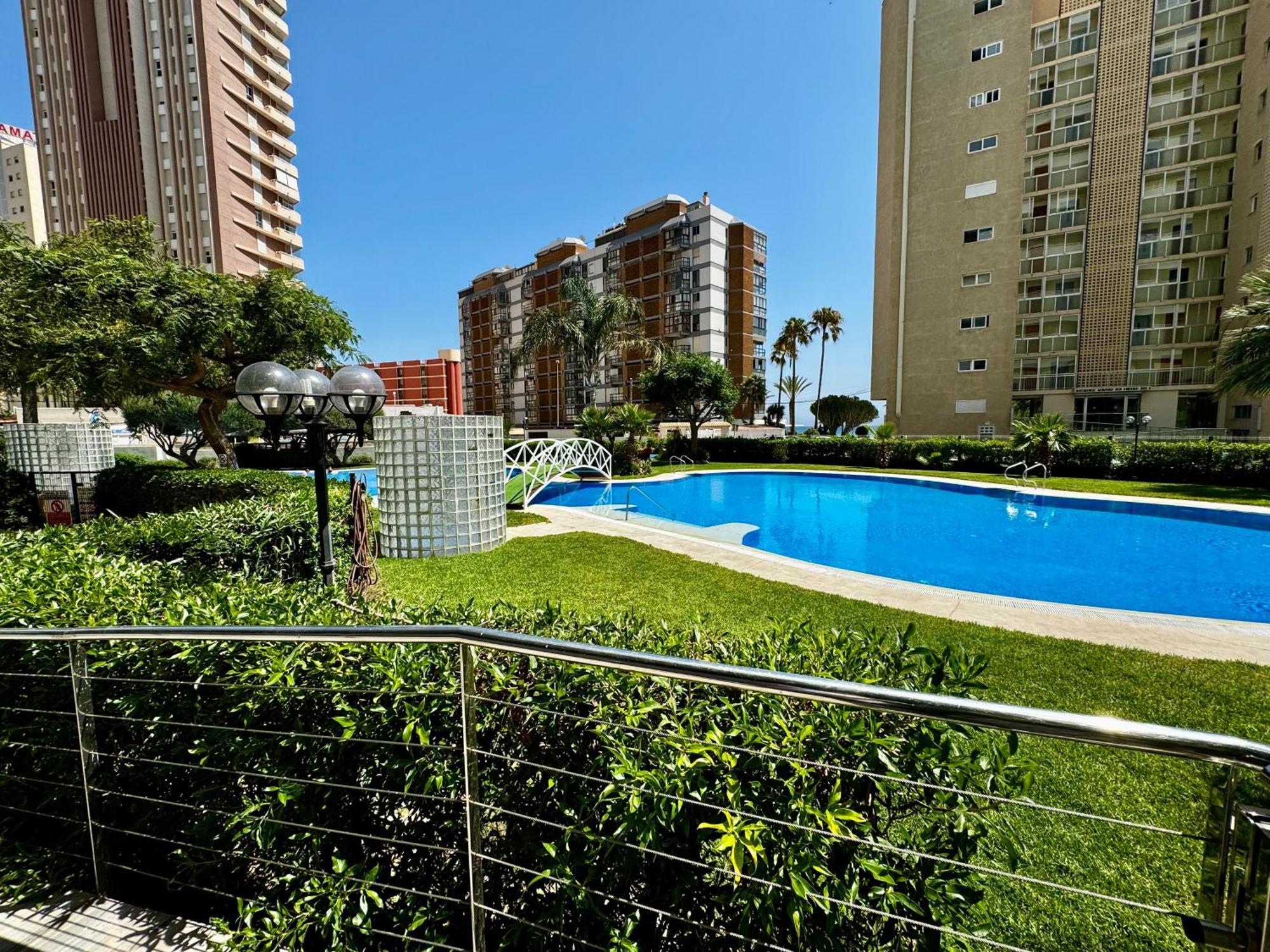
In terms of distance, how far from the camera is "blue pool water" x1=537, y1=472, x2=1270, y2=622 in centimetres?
856

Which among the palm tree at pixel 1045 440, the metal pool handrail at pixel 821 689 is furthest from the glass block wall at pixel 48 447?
the palm tree at pixel 1045 440

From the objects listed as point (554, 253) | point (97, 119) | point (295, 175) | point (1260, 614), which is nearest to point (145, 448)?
point (295, 175)

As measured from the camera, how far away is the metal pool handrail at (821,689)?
0.98 m

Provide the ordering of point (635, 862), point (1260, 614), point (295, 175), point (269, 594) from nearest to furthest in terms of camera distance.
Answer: point (635, 862) < point (269, 594) < point (1260, 614) < point (295, 175)

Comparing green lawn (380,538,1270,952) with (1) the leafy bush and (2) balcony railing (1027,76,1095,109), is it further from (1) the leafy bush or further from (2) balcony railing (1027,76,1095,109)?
(2) balcony railing (1027,76,1095,109)

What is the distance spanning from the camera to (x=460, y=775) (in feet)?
6.08

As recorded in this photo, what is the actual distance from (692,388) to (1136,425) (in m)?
17.5

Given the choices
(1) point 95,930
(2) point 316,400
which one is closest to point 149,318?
(2) point 316,400

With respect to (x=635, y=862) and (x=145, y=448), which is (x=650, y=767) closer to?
(x=635, y=862)

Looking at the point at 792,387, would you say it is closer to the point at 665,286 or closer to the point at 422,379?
the point at 665,286

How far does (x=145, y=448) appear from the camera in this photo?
29641 millimetres

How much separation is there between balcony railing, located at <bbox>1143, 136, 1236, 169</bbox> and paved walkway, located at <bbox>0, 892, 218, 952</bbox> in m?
38.6

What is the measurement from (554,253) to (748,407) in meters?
25.9

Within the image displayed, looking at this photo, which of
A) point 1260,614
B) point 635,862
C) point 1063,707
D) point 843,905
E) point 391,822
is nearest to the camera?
point 843,905
